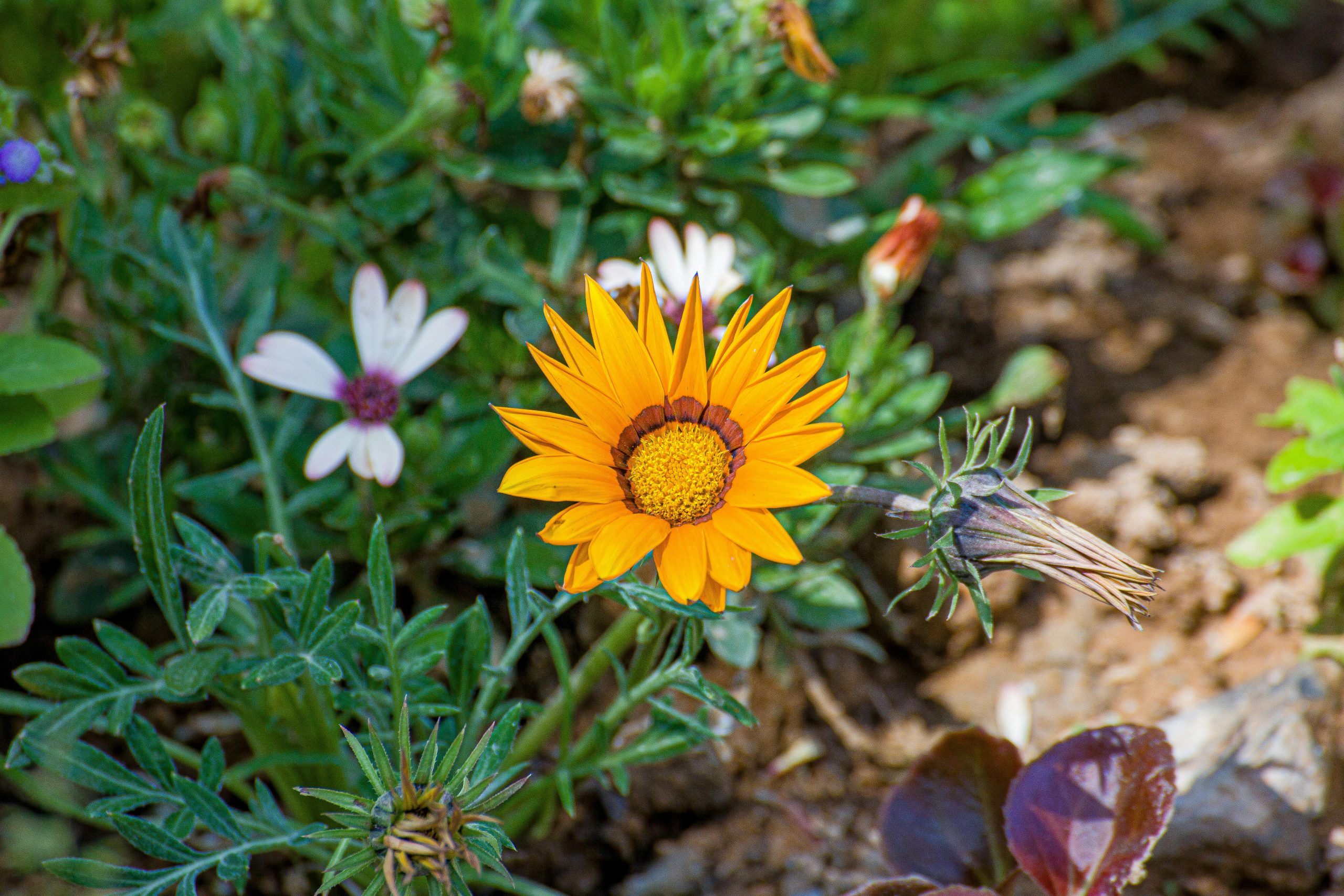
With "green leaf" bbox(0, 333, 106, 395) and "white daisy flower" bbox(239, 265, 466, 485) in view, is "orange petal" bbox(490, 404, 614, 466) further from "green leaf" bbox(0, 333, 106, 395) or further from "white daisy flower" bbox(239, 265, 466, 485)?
"green leaf" bbox(0, 333, 106, 395)

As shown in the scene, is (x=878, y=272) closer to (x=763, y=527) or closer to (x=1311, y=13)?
(x=763, y=527)

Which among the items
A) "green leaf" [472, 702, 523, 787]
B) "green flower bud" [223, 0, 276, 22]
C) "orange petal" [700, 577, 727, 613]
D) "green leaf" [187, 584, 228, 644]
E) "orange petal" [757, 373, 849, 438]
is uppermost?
"green flower bud" [223, 0, 276, 22]

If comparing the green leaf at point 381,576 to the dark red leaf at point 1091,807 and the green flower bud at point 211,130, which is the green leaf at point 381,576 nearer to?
the dark red leaf at point 1091,807

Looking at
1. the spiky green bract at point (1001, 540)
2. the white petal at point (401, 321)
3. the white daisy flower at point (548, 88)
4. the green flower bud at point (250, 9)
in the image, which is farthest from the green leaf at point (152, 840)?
the green flower bud at point (250, 9)

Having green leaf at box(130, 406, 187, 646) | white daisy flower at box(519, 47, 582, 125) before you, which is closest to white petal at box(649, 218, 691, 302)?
white daisy flower at box(519, 47, 582, 125)

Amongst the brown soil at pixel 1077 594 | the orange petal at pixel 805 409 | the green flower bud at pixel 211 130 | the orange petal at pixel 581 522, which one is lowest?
the brown soil at pixel 1077 594

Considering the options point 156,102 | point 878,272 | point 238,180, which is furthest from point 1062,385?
point 156,102
